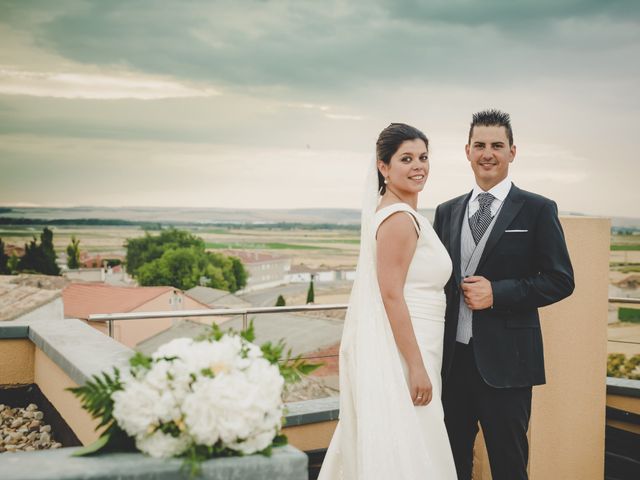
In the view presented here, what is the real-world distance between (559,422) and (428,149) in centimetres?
163

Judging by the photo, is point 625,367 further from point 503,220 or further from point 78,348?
point 78,348

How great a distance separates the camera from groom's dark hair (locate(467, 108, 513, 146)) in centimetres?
271

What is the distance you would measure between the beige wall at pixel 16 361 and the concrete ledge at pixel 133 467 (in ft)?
8.69

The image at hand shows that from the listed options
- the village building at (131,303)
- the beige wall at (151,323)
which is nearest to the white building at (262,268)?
the village building at (131,303)

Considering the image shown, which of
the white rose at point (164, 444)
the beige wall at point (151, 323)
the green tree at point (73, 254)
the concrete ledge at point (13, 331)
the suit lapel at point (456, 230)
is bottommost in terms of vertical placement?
the beige wall at point (151, 323)

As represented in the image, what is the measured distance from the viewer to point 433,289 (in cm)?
259

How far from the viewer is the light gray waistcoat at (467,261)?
2656 mm

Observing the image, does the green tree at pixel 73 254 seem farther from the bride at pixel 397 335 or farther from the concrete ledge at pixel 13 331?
the bride at pixel 397 335

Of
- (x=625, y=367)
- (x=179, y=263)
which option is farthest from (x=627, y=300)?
(x=179, y=263)

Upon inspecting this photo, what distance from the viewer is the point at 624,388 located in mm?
3670

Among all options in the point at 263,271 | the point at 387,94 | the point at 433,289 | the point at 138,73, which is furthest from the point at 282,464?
the point at 263,271

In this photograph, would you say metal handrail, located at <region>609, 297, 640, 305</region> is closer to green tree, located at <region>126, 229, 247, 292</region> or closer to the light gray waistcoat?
the light gray waistcoat

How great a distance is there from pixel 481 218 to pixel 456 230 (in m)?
0.12

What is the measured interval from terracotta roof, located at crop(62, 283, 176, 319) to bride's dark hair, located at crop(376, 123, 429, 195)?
6203 cm
